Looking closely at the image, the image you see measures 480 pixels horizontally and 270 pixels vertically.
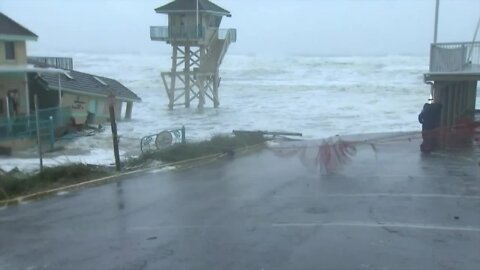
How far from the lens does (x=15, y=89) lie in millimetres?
29250

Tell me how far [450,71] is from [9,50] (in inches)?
793

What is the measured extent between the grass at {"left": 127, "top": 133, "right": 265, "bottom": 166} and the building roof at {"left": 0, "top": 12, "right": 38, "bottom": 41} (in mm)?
12622

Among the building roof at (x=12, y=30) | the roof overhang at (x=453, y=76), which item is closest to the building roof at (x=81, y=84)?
the building roof at (x=12, y=30)

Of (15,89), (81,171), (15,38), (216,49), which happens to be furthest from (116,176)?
(216,49)

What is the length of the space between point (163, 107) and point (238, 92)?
55.5 feet

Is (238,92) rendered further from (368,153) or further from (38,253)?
(38,253)

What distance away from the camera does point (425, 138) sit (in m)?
20.4

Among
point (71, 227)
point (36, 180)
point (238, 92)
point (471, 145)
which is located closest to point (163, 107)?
point (238, 92)

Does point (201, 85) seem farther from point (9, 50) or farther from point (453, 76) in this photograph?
point (453, 76)

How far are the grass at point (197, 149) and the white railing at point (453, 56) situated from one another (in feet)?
23.5

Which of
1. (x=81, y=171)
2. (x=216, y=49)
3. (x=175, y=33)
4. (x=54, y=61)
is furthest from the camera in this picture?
(x=216, y=49)

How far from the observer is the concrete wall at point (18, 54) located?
28659mm

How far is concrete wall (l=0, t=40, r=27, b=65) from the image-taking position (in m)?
28.7

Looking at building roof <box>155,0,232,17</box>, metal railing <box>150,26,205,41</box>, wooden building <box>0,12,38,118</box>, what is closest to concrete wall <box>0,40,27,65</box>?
wooden building <box>0,12,38,118</box>
